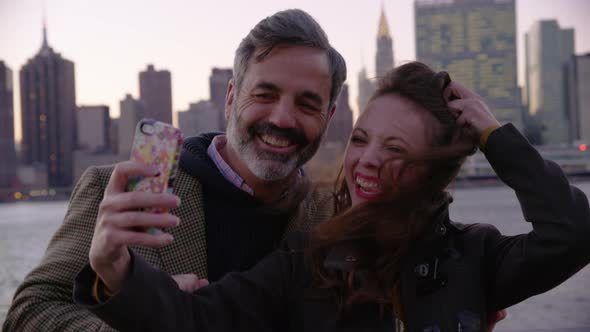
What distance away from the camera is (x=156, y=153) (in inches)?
59.2

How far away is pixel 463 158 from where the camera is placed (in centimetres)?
228

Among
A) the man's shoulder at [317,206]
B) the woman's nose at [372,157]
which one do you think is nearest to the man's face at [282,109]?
the man's shoulder at [317,206]

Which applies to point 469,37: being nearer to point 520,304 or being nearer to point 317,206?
point 520,304

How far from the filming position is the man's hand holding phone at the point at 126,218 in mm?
1447

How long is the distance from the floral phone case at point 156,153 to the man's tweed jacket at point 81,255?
89cm

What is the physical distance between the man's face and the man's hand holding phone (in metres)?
1.33

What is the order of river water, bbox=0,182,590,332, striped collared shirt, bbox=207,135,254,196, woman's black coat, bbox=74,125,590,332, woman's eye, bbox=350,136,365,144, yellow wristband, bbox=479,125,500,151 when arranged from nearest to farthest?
woman's black coat, bbox=74,125,590,332, yellow wristband, bbox=479,125,500,151, woman's eye, bbox=350,136,365,144, striped collared shirt, bbox=207,135,254,196, river water, bbox=0,182,590,332

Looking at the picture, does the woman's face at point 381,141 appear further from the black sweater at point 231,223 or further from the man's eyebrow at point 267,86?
the black sweater at point 231,223

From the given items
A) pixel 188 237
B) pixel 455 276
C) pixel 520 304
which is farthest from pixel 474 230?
pixel 520 304

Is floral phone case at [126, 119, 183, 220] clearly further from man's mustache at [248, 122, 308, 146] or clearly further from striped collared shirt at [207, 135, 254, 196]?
striped collared shirt at [207, 135, 254, 196]

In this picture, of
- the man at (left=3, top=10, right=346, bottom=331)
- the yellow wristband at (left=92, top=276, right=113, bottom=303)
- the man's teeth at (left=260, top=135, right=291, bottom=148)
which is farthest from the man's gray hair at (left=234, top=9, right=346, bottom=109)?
the yellow wristband at (left=92, top=276, right=113, bottom=303)

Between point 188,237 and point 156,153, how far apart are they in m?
1.20

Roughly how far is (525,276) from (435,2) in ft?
516

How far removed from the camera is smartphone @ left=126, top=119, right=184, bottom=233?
1.49 meters
